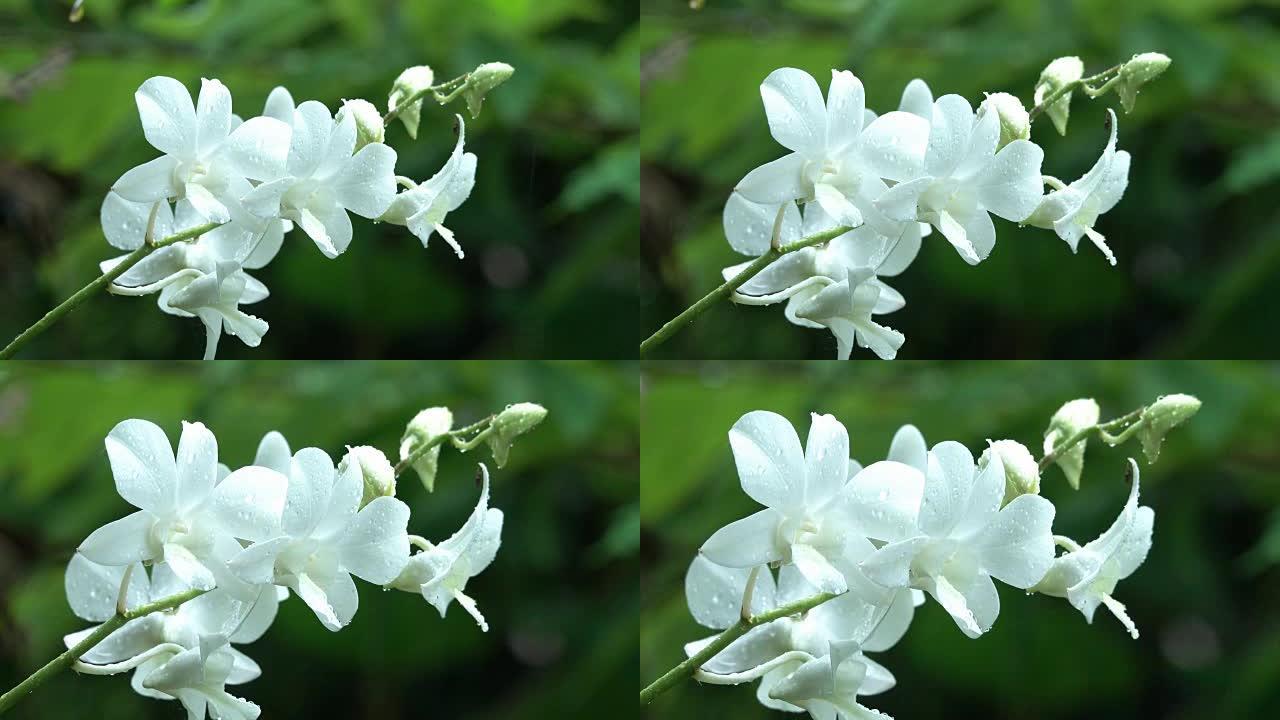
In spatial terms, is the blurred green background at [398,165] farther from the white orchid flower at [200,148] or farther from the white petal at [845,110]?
the white petal at [845,110]

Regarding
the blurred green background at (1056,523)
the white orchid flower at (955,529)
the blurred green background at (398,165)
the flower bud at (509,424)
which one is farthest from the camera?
the blurred green background at (1056,523)

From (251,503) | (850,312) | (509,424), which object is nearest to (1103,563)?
(850,312)

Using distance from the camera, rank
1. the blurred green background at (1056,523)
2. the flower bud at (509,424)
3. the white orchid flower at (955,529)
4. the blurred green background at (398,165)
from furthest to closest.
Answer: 1. the blurred green background at (1056,523)
2. the blurred green background at (398,165)
3. the flower bud at (509,424)
4. the white orchid flower at (955,529)

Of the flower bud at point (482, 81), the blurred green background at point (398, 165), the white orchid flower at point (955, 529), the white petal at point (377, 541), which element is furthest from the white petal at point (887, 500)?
the blurred green background at point (398, 165)

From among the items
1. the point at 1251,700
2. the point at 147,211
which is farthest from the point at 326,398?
the point at 1251,700

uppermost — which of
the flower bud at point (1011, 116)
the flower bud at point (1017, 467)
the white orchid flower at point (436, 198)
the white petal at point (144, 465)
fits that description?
the flower bud at point (1011, 116)

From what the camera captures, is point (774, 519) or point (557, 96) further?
point (557, 96)

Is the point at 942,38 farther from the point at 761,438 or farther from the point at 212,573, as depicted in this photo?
the point at 212,573
